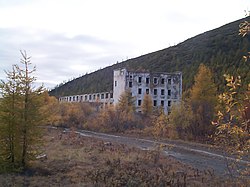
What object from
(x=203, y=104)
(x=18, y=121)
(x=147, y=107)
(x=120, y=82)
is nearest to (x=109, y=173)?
(x=18, y=121)

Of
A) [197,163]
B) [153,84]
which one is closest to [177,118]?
[197,163]

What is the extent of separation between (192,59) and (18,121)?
312ft

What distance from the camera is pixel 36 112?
52.8ft

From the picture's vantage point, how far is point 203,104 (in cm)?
3503

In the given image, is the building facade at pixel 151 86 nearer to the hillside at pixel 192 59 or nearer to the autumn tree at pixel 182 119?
the hillside at pixel 192 59

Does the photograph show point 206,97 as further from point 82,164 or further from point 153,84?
point 153,84

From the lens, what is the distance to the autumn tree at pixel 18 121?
15.6 meters

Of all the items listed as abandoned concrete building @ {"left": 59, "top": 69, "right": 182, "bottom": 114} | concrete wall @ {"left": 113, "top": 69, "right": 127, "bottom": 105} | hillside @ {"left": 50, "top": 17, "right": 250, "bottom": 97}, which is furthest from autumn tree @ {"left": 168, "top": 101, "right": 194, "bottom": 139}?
hillside @ {"left": 50, "top": 17, "right": 250, "bottom": 97}

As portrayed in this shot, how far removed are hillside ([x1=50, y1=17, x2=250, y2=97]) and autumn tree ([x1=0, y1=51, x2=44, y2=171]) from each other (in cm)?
5839

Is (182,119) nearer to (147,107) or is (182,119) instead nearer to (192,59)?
(147,107)

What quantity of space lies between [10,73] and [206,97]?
23692 mm

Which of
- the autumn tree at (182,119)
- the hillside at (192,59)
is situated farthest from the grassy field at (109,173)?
the hillside at (192,59)

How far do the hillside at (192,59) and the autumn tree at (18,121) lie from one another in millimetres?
58392

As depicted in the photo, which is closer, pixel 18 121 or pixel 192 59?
pixel 18 121
